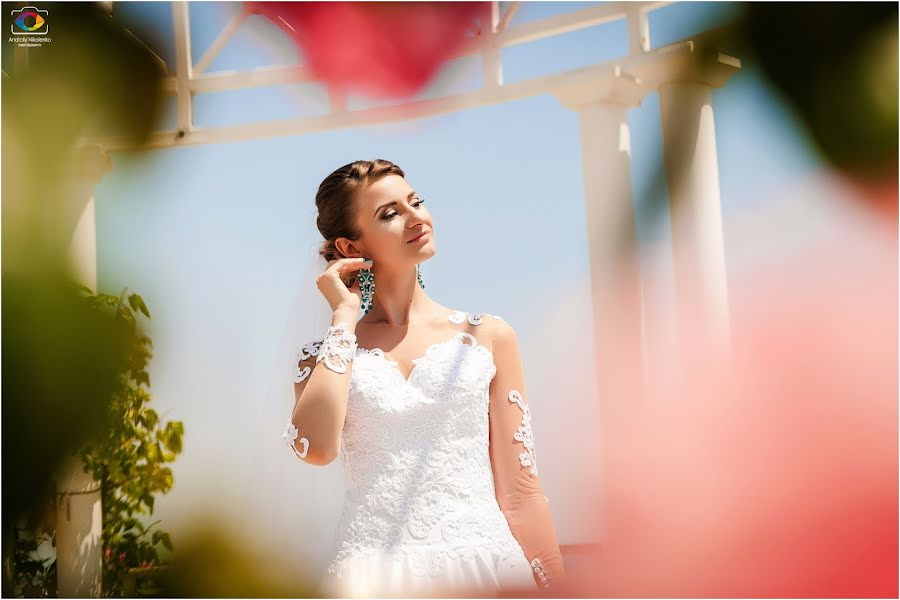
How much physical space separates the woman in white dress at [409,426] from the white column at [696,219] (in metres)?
1.30

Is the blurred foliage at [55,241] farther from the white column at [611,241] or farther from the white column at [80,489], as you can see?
the white column at [611,241]

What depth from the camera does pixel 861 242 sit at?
336 cm

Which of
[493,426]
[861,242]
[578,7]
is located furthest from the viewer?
[578,7]

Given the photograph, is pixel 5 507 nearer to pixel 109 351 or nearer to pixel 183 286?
pixel 109 351

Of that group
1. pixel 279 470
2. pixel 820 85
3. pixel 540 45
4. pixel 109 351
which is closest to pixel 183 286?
pixel 109 351

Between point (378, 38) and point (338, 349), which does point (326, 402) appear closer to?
point (338, 349)

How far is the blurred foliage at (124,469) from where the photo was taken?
155 inches

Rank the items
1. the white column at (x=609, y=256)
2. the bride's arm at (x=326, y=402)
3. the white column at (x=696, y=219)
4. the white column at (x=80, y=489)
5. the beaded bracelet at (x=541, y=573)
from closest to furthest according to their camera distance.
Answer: the bride's arm at (x=326, y=402), the beaded bracelet at (x=541, y=573), the white column at (x=696, y=219), the white column at (x=609, y=256), the white column at (x=80, y=489)

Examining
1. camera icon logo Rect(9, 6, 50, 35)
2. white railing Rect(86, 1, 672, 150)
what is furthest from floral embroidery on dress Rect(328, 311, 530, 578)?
camera icon logo Rect(9, 6, 50, 35)

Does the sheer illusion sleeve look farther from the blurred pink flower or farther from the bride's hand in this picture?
the blurred pink flower

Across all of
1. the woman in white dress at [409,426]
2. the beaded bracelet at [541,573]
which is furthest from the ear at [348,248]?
the beaded bracelet at [541,573]

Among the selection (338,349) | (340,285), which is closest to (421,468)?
(338,349)

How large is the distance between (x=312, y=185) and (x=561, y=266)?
3.57ft

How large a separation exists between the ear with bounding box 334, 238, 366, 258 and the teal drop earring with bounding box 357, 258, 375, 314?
5 cm
